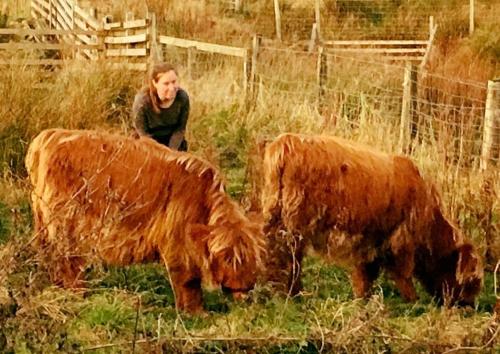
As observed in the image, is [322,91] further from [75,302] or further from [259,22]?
[259,22]

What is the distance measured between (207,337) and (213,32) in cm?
1925

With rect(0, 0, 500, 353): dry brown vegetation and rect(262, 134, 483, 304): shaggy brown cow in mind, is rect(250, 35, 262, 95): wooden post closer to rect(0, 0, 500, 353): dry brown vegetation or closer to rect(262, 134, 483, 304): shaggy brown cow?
rect(0, 0, 500, 353): dry brown vegetation

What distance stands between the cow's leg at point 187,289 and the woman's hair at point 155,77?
1.76 meters

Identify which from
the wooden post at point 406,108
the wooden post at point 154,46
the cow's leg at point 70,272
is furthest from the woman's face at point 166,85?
the wooden post at point 154,46

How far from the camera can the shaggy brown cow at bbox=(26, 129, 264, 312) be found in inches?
279

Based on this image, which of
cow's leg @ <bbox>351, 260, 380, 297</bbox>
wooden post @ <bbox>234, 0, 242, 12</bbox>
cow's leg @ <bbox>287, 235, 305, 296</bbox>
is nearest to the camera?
cow's leg @ <bbox>287, 235, 305, 296</bbox>

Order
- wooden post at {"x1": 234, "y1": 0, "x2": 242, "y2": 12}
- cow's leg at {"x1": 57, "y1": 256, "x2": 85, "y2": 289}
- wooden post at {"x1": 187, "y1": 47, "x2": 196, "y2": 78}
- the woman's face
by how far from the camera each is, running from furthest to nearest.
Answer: wooden post at {"x1": 234, "y1": 0, "x2": 242, "y2": 12} < wooden post at {"x1": 187, "y1": 47, "x2": 196, "y2": 78} < the woman's face < cow's leg at {"x1": 57, "y1": 256, "x2": 85, "y2": 289}

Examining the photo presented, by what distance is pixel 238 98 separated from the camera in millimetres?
14570

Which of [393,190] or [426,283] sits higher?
[393,190]

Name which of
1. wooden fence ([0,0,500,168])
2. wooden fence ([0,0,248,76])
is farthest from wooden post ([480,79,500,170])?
wooden fence ([0,0,248,76])

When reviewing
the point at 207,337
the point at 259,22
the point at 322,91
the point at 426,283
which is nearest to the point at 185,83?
the point at 322,91

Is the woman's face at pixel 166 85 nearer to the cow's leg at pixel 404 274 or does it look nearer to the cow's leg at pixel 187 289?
the cow's leg at pixel 187 289

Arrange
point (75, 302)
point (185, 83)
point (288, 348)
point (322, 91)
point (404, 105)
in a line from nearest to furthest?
point (288, 348) → point (75, 302) → point (404, 105) → point (322, 91) → point (185, 83)

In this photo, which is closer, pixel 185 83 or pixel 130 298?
pixel 130 298
